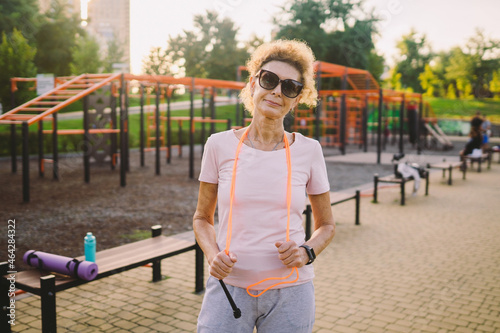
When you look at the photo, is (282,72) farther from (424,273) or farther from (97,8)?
(97,8)

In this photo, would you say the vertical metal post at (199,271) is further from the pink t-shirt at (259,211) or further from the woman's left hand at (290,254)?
the woman's left hand at (290,254)

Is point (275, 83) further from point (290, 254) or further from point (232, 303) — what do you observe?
point (232, 303)

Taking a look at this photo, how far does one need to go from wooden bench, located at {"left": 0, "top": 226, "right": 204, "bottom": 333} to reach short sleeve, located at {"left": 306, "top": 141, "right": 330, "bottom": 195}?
217cm

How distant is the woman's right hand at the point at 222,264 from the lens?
1711 millimetres

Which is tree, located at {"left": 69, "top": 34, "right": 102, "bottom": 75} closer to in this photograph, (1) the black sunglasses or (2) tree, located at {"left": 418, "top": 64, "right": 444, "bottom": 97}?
(1) the black sunglasses

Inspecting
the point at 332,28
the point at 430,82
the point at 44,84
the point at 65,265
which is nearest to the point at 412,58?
the point at 430,82

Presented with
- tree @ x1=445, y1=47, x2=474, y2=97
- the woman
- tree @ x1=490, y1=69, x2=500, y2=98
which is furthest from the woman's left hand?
tree @ x1=490, y1=69, x2=500, y2=98

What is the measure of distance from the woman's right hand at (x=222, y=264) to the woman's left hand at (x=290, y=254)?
16 centimetres

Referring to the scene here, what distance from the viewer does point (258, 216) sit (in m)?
1.80

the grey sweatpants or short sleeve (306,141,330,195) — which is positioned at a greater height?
short sleeve (306,141,330,195)

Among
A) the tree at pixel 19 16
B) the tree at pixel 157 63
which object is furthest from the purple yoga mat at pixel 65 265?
the tree at pixel 157 63

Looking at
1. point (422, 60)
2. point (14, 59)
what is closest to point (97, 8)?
point (422, 60)

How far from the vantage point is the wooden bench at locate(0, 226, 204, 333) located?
10.7 feet

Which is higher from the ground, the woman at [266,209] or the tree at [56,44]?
the tree at [56,44]
